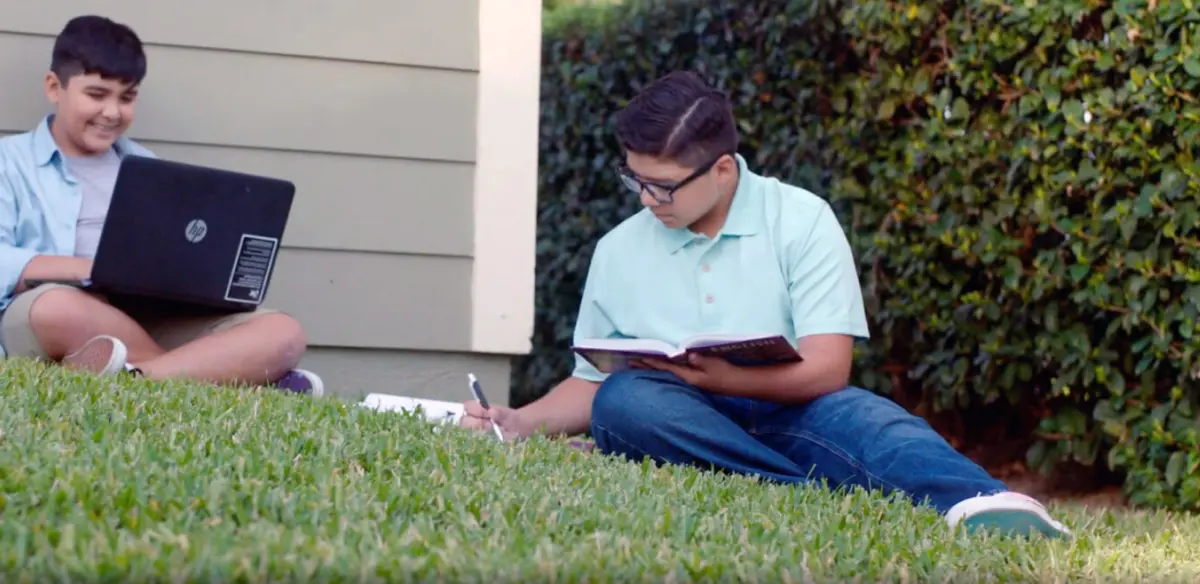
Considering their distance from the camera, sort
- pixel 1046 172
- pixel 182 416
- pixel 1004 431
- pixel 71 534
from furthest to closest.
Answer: pixel 1004 431 < pixel 1046 172 < pixel 182 416 < pixel 71 534

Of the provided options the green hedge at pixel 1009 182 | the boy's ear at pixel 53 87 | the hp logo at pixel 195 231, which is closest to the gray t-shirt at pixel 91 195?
the boy's ear at pixel 53 87

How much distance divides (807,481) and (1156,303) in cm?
157

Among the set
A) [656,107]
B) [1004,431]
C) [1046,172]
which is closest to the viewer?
[656,107]

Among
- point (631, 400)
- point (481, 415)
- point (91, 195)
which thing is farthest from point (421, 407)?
point (91, 195)

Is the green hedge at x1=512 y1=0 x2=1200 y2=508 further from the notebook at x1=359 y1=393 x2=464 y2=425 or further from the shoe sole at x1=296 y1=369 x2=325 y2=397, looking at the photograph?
the shoe sole at x1=296 y1=369 x2=325 y2=397

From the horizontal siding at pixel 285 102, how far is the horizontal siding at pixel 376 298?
362 millimetres

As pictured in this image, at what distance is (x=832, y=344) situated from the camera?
3752mm

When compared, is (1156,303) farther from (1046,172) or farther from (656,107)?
(656,107)

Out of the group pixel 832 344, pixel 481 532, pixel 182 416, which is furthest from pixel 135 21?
pixel 481 532

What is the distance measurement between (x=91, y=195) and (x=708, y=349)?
2.17 meters

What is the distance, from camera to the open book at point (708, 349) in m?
3.46

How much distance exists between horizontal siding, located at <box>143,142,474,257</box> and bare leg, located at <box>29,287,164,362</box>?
771 mm

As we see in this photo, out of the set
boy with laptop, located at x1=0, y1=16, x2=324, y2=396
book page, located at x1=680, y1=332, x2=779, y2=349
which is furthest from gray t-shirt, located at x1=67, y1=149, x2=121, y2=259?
book page, located at x1=680, y1=332, x2=779, y2=349

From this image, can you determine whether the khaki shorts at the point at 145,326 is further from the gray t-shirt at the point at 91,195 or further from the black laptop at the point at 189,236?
the gray t-shirt at the point at 91,195
